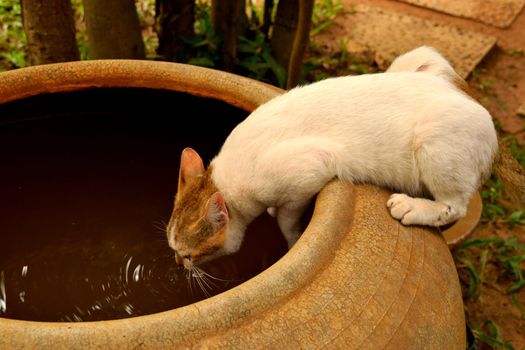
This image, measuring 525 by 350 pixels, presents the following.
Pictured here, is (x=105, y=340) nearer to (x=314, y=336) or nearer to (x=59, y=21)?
(x=314, y=336)

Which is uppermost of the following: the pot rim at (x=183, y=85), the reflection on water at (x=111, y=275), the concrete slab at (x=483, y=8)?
the pot rim at (x=183, y=85)

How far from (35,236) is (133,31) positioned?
126cm

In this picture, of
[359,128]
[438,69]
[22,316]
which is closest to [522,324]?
[438,69]

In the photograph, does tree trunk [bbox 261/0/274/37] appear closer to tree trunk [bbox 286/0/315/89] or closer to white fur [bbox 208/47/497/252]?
tree trunk [bbox 286/0/315/89]

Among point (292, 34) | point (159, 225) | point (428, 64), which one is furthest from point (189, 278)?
point (292, 34)

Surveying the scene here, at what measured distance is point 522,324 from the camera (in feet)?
8.07

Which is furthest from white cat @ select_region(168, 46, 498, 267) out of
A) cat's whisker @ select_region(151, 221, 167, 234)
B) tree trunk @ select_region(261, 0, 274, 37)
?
tree trunk @ select_region(261, 0, 274, 37)

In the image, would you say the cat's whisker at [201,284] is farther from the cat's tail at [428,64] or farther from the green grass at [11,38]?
the green grass at [11,38]

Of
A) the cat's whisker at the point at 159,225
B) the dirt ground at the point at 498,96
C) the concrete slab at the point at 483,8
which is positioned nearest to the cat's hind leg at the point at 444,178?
the cat's whisker at the point at 159,225

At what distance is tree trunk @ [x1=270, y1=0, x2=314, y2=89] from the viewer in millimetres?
2652

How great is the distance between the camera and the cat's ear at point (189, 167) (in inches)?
67.2

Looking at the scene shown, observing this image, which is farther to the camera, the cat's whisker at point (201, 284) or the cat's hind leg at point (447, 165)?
the cat's whisker at point (201, 284)

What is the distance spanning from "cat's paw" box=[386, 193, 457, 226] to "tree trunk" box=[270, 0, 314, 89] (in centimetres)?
140

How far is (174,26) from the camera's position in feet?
10.5
